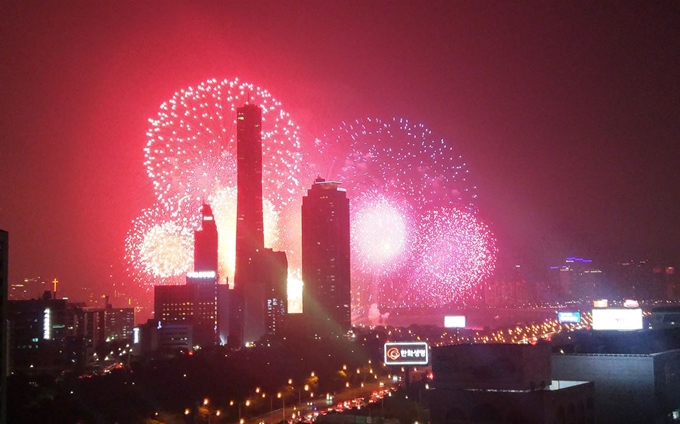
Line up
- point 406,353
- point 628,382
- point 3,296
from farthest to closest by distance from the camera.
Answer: point 406,353
point 628,382
point 3,296

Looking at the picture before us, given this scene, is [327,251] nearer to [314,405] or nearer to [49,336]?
[49,336]

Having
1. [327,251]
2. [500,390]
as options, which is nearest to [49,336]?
[327,251]

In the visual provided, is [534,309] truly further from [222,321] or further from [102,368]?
[102,368]

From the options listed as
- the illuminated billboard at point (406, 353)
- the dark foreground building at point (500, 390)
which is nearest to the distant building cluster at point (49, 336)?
the illuminated billboard at point (406, 353)

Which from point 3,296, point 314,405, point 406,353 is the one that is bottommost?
point 314,405

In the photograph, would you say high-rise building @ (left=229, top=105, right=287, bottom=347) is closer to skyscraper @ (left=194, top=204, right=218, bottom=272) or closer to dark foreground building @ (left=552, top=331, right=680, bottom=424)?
skyscraper @ (left=194, top=204, right=218, bottom=272)

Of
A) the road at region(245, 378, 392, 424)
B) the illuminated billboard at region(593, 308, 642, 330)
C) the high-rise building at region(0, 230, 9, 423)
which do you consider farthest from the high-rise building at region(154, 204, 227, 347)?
the high-rise building at region(0, 230, 9, 423)

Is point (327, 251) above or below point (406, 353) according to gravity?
above

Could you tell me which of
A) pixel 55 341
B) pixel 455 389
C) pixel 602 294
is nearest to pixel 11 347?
pixel 55 341
